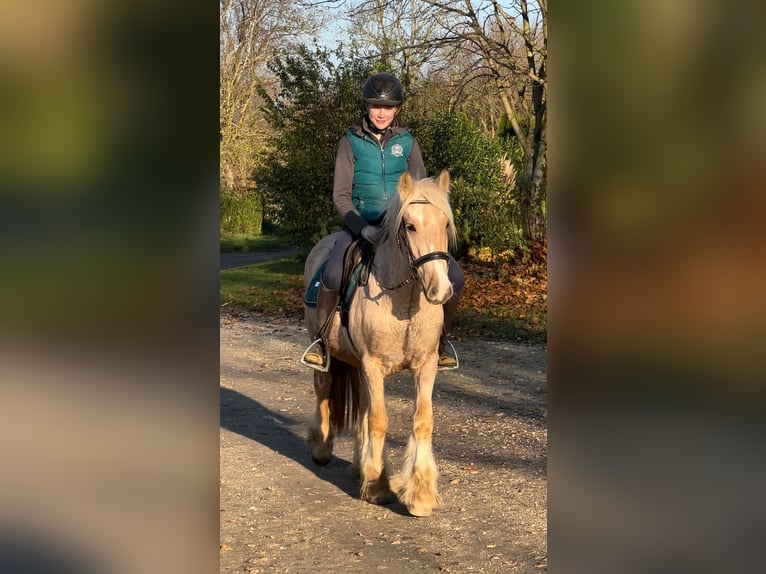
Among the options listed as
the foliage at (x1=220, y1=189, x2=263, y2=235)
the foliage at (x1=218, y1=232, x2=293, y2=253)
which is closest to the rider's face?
the foliage at (x1=218, y1=232, x2=293, y2=253)

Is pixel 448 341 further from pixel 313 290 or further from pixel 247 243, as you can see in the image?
pixel 247 243

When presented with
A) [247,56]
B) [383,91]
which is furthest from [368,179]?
[247,56]

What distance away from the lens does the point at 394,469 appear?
5.64m

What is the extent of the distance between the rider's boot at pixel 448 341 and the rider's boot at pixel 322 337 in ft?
2.37

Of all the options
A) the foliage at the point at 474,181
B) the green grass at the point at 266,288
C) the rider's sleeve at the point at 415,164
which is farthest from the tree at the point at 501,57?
the rider's sleeve at the point at 415,164

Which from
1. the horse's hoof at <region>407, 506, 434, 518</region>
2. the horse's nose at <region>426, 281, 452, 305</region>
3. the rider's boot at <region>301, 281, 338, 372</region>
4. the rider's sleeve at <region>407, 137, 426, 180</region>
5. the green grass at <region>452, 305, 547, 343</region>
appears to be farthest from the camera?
the green grass at <region>452, 305, 547, 343</region>

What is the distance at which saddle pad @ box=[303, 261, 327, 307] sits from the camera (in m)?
5.60

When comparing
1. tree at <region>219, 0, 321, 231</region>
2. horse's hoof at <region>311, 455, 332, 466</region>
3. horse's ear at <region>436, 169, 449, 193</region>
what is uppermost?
tree at <region>219, 0, 321, 231</region>

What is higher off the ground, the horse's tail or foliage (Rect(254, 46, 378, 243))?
foliage (Rect(254, 46, 378, 243))

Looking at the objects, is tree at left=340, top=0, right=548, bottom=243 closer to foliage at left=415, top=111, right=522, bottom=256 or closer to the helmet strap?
foliage at left=415, top=111, right=522, bottom=256

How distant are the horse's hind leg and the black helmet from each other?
6.75ft
